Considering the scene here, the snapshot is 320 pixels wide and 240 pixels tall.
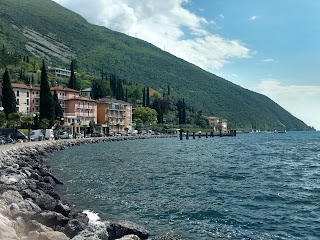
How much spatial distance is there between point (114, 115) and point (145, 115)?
2381 centimetres

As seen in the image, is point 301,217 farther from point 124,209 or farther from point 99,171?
point 99,171

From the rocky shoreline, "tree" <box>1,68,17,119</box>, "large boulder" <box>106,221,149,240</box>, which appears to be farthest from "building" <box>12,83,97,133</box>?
"large boulder" <box>106,221,149,240</box>

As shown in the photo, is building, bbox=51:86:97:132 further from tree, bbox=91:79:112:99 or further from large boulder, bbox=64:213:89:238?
large boulder, bbox=64:213:89:238

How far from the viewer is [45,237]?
1305 cm

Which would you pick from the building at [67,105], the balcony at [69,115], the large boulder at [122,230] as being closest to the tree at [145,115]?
the building at [67,105]

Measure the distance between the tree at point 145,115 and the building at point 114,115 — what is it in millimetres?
8112

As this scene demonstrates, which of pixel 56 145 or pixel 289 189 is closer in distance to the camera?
pixel 289 189

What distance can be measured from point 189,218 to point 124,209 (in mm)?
4178

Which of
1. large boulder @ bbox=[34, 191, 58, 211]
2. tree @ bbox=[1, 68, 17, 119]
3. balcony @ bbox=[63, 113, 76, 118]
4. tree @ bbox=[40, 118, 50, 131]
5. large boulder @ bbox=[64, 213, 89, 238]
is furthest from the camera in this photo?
balcony @ bbox=[63, 113, 76, 118]

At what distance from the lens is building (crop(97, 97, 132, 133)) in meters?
142

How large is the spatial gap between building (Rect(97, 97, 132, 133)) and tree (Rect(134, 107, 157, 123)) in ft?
26.6

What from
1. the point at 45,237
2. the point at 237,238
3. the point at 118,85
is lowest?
the point at 237,238

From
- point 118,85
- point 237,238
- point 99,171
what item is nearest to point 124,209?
point 237,238

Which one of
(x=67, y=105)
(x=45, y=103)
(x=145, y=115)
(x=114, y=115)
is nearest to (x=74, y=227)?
(x=45, y=103)
